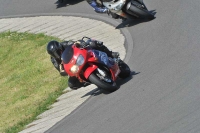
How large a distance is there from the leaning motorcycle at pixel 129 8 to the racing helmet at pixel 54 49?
431cm

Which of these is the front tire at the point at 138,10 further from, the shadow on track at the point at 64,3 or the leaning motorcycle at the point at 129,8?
the shadow on track at the point at 64,3

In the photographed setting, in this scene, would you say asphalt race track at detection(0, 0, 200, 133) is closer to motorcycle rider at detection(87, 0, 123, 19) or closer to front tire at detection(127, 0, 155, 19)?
front tire at detection(127, 0, 155, 19)

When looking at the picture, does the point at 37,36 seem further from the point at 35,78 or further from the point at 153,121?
the point at 153,121

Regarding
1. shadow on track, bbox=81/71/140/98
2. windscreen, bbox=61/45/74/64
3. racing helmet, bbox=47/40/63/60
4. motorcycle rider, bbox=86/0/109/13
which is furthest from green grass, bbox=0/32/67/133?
motorcycle rider, bbox=86/0/109/13

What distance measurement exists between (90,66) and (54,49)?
891 mm

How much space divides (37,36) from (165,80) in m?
8.58

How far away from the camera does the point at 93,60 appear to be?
1084 cm

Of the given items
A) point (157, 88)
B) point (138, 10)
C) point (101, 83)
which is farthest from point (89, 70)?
point (138, 10)

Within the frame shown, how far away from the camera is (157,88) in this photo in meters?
10.2

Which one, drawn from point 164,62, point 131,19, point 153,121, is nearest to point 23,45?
point 131,19

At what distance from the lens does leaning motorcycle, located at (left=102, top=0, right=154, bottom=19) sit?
15.1 metres

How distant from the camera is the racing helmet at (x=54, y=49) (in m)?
11.2

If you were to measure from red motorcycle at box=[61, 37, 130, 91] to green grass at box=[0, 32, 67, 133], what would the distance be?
1.63 m

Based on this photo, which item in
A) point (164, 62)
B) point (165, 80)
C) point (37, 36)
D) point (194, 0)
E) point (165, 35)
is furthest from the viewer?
point (37, 36)
